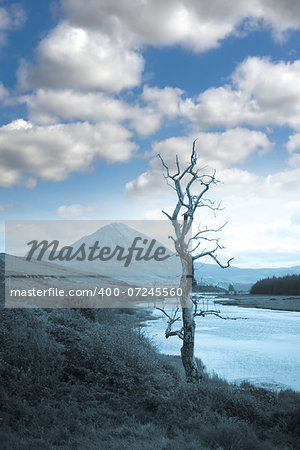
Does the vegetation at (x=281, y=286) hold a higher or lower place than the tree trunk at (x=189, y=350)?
lower

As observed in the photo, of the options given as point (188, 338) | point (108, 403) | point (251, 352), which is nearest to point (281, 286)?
point (251, 352)

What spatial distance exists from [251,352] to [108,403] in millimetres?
21375

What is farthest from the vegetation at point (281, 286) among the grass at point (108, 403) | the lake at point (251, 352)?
the grass at point (108, 403)

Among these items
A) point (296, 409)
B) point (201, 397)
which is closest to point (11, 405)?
point (201, 397)

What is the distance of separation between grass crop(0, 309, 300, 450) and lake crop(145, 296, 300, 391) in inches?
277

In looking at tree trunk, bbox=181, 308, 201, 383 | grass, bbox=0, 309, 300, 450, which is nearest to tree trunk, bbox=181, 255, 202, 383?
tree trunk, bbox=181, 308, 201, 383

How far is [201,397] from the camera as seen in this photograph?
1106 centimetres

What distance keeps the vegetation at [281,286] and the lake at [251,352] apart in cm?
7543

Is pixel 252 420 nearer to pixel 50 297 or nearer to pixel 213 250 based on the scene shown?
pixel 213 250

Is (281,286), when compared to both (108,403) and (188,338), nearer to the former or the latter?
(188,338)

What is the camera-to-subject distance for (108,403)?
10820 mm

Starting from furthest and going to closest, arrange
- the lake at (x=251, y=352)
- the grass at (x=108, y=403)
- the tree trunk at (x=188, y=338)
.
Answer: the lake at (x=251, y=352), the tree trunk at (x=188, y=338), the grass at (x=108, y=403)

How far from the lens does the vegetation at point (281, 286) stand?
118 m

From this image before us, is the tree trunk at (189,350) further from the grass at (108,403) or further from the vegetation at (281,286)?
the vegetation at (281,286)
